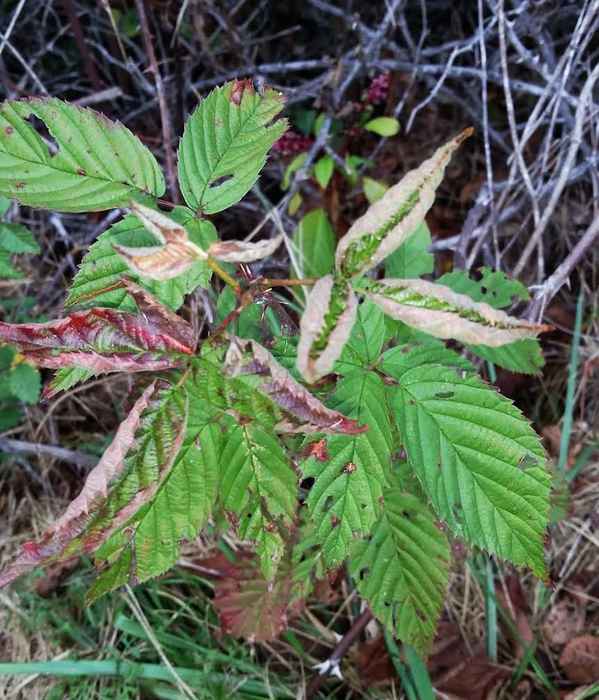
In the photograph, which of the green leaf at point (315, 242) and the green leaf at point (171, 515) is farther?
the green leaf at point (315, 242)

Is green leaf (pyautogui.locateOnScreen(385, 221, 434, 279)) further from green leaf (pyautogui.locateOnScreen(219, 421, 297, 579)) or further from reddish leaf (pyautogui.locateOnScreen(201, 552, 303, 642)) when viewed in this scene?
reddish leaf (pyautogui.locateOnScreen(201, 552, 303, 642))

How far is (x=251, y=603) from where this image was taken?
150cm

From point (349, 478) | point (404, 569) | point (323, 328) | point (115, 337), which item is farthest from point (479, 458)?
point (115, 337)

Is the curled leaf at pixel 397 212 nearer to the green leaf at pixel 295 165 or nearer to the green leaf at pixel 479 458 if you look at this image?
the green leaf at pixel 479 458

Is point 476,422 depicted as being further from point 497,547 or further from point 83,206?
point 83,206

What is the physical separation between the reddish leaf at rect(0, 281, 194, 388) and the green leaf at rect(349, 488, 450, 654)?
57 centimetres

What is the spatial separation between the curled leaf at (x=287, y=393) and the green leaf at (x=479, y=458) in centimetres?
25

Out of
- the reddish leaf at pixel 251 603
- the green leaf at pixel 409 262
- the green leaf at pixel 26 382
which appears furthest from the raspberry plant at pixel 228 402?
the green leaf at pixel 26 382

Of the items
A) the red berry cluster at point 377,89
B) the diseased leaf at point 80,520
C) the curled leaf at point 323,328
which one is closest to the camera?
the curled leaf at point 323,328

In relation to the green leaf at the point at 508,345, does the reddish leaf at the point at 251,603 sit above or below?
below

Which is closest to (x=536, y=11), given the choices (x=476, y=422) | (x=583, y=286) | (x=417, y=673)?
(x=583, y=286)

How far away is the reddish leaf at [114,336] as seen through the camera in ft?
2.75

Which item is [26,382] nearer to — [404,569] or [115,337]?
[115,337]

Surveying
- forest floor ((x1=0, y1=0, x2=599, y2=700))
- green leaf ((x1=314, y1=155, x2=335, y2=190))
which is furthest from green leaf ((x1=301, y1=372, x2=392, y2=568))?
green leaf ((x1=314, y1=155, x2=335, y2=190))
